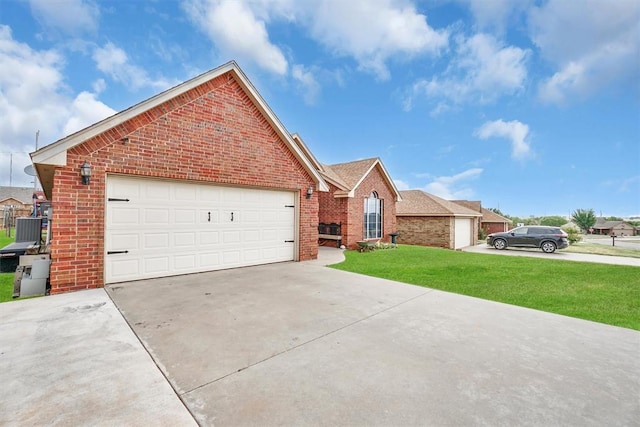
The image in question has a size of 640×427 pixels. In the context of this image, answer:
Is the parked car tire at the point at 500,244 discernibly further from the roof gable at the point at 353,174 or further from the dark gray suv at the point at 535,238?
the roof gable at the point at 353,174

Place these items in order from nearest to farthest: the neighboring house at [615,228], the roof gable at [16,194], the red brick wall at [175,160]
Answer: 1. the red brick wall at [175,160]
2. the roof gable at [16,194]
3. the neighboring house at [615,228]

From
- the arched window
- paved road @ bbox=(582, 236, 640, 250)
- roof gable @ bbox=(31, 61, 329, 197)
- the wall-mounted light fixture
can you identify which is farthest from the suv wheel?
the wall-mounted light fixture

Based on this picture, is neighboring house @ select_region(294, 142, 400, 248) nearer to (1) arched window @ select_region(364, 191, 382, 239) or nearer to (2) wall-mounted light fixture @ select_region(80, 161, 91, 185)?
(1) arched window @ select_region(364, 191, 382, 239)

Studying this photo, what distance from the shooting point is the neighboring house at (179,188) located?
5.32 meters

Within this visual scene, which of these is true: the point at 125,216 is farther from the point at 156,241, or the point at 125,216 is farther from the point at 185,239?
the point at 185,239

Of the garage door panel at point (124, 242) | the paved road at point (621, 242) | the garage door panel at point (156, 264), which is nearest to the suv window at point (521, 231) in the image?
the paved road at point (621, 242)

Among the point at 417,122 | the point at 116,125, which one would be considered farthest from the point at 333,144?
the point at 116,125

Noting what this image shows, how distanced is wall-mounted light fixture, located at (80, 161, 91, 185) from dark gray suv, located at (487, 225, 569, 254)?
22308 millimetres

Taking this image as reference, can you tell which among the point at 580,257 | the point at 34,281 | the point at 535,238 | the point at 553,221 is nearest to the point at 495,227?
the point at 535,238

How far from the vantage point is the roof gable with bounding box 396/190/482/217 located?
2004 cm

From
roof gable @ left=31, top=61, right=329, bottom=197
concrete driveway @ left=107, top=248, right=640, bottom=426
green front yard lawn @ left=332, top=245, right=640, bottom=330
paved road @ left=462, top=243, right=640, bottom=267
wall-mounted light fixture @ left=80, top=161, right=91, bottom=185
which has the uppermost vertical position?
roof gable @ left=31, top=61, right=329, bottom=197

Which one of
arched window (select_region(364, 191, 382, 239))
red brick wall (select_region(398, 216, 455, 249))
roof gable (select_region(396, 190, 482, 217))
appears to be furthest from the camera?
roof gable (select_region(396, 190, 482, 217))

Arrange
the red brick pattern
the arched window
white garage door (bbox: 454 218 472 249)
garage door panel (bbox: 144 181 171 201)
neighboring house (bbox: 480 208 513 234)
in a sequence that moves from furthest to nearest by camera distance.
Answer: neighboring house (bbox: 480 208 513 234)
white garage door (bbox: 454 218 472 249)
the arched window
the red brick pattern
garage door panel (bbox: 144 181 171 201)

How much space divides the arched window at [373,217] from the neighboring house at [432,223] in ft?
19.4
